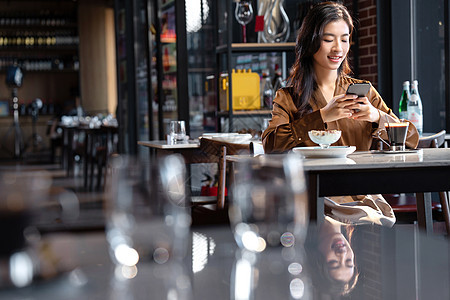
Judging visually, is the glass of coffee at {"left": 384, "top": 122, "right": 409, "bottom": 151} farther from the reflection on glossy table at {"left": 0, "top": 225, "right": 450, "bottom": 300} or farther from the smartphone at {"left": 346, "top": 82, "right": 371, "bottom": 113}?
the reflection on glossy table at {"left": 0, "top": 225, "right": 450, "bottom": 300}

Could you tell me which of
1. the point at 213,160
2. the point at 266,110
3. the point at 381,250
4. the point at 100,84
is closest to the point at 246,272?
the point at 381,250

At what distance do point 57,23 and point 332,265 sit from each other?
15.3 metres

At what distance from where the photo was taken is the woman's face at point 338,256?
860 mm

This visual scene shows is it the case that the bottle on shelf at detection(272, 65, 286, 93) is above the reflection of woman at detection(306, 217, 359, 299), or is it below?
above

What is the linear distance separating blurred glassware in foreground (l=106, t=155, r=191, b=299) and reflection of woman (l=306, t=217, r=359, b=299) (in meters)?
0.17

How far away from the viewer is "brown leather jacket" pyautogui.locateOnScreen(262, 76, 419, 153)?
3034mm

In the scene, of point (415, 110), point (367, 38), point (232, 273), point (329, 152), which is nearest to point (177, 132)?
point (415, 110)

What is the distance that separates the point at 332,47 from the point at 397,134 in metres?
0.56

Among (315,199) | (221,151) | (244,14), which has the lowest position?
(315,199)

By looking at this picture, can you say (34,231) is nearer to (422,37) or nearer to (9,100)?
(422,37)

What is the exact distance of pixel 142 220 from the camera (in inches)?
35.9

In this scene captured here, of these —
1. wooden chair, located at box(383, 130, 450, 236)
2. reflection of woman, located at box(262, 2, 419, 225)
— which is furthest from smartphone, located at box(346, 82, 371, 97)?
wooden chair, located at box(383, 130, 450, 236)

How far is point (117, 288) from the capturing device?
0.78 metres

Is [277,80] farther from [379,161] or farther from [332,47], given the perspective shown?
[379,161]
